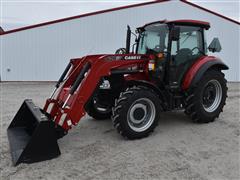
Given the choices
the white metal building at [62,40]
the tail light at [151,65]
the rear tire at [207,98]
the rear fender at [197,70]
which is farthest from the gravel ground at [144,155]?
the white metal building at [62,40]

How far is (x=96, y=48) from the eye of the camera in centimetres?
1320

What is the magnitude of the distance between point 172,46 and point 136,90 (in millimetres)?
1240

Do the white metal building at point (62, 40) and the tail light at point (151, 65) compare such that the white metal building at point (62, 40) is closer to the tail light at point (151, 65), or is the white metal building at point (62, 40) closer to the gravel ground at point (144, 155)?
the gravel ground at point (144, 155)

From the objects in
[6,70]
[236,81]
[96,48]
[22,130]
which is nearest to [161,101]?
[22,130]

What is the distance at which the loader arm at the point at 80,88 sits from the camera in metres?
3.78

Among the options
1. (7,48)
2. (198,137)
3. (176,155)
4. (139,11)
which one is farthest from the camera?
(139,11)

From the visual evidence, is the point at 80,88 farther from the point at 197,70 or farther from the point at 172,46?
the point at 197,70

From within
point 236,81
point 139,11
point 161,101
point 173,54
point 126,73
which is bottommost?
point 236,81

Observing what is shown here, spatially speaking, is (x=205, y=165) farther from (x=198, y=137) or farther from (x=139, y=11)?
(x=139, y=11)

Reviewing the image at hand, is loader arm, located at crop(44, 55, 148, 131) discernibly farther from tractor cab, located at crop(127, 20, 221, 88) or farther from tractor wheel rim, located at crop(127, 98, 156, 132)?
tractor wheel rim, located at crop(127, 98, 156, 132)

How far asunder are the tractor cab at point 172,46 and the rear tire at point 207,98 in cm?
37

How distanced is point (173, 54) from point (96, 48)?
8754 millimetres

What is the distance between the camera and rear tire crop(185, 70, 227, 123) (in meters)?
4.88

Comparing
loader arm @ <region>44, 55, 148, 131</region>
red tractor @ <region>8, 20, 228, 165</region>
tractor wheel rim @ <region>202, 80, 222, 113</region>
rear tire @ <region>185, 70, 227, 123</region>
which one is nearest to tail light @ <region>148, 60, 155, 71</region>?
red tractor @ <region>8, 20, 228, 165</region>
